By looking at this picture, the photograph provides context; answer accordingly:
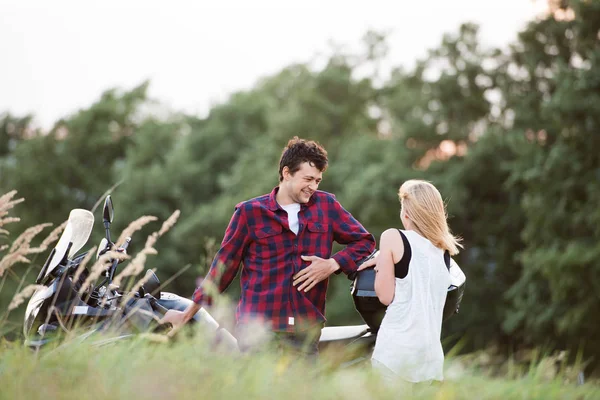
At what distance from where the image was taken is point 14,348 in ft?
10.1

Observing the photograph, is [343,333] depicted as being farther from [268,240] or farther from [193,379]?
[193,379]

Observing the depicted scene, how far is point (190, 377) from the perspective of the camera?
8.97 ft

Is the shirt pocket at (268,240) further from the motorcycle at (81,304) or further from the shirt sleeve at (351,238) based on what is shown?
the motorcycle at (81,304)

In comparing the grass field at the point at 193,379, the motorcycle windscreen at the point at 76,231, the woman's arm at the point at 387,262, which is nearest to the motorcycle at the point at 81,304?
the motorcycle windscreen at the point at 76,231

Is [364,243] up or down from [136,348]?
up

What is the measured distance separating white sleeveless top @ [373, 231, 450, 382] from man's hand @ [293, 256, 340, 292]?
0.44m

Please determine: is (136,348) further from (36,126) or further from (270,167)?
(36,126)

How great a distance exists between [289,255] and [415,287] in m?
0.74

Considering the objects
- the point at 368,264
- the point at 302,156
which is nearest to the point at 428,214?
the point at 368,264

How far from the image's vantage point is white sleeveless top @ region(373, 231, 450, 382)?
11.3 feet

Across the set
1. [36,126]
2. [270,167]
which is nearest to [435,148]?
[270,167]

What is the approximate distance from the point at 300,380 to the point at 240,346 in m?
0.84

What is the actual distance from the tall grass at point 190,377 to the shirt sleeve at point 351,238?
1.84ft

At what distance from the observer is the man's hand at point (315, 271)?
3.85 metres
